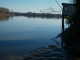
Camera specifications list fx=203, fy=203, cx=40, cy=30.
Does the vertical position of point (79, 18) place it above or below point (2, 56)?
above

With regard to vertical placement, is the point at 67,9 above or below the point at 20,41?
above

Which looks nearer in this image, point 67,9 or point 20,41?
point 20,41

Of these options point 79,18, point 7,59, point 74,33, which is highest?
point 79,18

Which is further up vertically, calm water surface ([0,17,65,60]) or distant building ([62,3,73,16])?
distant building ([62,3,73,16])

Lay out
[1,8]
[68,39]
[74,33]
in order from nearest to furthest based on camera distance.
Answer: [74,33], [68,39], [1,8]

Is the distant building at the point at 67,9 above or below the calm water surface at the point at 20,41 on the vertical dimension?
above

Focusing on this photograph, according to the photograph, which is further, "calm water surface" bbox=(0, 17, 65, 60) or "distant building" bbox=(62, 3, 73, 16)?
"distant building" bbox=(62, 3, 73, 16)

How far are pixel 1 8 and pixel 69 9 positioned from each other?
117m

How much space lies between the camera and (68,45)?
Result: 2269cm

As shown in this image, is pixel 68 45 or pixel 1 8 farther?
pixel 1 8

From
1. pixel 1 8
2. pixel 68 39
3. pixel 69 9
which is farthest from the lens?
pixel 1 8

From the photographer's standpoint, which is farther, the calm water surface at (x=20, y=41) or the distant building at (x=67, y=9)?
the distant building at (x=67, y=9)

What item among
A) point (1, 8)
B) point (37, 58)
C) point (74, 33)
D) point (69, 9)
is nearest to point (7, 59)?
point (37, 58)

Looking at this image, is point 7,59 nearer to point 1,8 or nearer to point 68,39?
point 68,39
